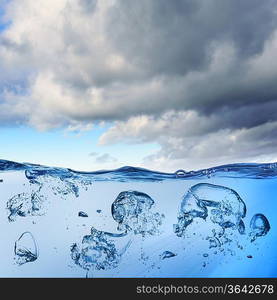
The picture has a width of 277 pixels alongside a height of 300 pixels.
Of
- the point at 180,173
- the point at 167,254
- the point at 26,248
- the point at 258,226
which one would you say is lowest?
the point at 167,254

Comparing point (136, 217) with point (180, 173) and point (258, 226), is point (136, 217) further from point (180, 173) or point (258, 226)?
point (258, 226)

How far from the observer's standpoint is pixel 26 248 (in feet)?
18.5

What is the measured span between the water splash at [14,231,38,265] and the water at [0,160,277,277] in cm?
2

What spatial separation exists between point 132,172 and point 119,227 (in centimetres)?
132

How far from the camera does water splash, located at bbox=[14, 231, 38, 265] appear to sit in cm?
558

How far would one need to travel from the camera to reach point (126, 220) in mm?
6012

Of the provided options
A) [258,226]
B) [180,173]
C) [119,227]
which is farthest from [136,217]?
[258,226]

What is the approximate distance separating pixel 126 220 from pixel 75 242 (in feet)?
3.02

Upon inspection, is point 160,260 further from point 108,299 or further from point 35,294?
point 35,294

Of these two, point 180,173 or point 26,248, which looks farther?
point 180,173

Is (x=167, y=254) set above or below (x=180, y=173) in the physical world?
below

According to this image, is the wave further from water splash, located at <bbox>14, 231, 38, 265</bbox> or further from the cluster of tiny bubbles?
water splash, located at <bbox>14, 231, 38, 265</bbox>

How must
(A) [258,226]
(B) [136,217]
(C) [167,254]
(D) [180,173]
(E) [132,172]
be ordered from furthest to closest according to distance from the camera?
1. (E) [132,172]
2. (D) [180,173]
3. (A) [258,226]
4. (B) [136,217]
5. (C) [167,254]

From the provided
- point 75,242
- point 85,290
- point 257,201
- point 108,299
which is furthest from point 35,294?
point 257,201
